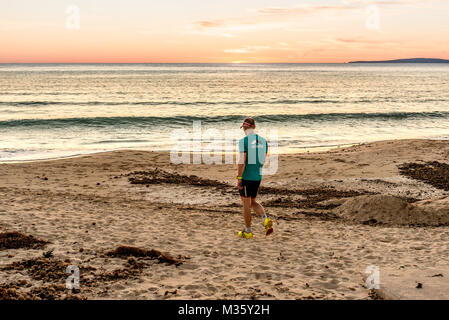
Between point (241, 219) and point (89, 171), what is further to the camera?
point (89, 171)

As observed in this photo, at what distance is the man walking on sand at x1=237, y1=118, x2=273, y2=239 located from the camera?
691 centimetres

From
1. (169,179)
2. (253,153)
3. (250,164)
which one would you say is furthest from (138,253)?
(169,179)

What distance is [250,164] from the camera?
23.3 feet

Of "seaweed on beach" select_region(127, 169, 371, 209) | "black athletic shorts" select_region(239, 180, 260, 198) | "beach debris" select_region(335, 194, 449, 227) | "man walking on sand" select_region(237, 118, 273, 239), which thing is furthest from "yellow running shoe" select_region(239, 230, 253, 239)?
"seaweed on beach" select_region(127, 169, 371, 209)

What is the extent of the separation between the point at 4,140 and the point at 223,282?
2198 centimetres

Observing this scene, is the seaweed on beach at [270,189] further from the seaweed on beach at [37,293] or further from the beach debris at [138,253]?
the seaweed on beach at [37,293]

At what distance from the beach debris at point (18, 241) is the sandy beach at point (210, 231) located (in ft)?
0.05

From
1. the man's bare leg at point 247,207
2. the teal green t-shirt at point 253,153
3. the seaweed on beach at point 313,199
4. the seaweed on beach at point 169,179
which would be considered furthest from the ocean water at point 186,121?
the teal green t-shirt at point 253,153

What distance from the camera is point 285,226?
870 centimetres

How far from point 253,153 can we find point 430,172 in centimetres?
940

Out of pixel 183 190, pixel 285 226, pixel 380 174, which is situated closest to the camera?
pixel 285 226

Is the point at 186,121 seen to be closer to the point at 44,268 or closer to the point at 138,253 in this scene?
the point at 138,253

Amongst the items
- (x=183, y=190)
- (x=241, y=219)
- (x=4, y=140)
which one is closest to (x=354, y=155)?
(x=183, y=190)
